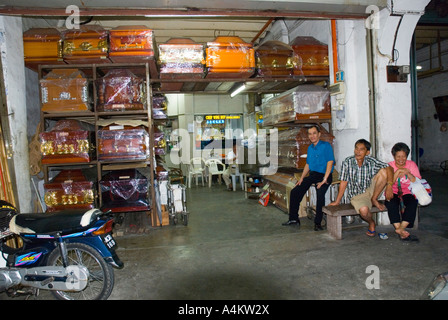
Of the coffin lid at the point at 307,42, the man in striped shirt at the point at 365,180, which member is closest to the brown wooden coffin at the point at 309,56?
the coffin lid at the point at 307,42

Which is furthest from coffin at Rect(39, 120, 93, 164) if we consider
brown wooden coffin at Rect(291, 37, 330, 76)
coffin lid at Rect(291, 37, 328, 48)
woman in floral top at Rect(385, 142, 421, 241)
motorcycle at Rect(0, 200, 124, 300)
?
woman in floral top at Rect(385, 142, 421, 241)

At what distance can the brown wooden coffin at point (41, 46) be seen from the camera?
548cm

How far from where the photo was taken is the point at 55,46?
5.55 metres

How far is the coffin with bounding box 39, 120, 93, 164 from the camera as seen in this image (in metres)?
5.32

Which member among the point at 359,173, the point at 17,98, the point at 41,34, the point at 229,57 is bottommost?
the point at 359,173

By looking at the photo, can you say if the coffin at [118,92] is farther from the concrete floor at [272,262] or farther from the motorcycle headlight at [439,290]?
the motorcycle headlight at [439,290]

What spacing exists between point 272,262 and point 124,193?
313 centimetres

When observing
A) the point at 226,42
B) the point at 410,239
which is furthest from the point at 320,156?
the point at 226,42

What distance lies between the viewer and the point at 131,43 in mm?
5531

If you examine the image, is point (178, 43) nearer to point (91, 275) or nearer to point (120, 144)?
point (120, 144)

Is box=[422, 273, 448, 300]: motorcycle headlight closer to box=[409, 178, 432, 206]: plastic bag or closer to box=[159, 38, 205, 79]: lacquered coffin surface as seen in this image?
box=[409, 178, 432, 206]: plastic bag

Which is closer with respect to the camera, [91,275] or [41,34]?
[91,275]
